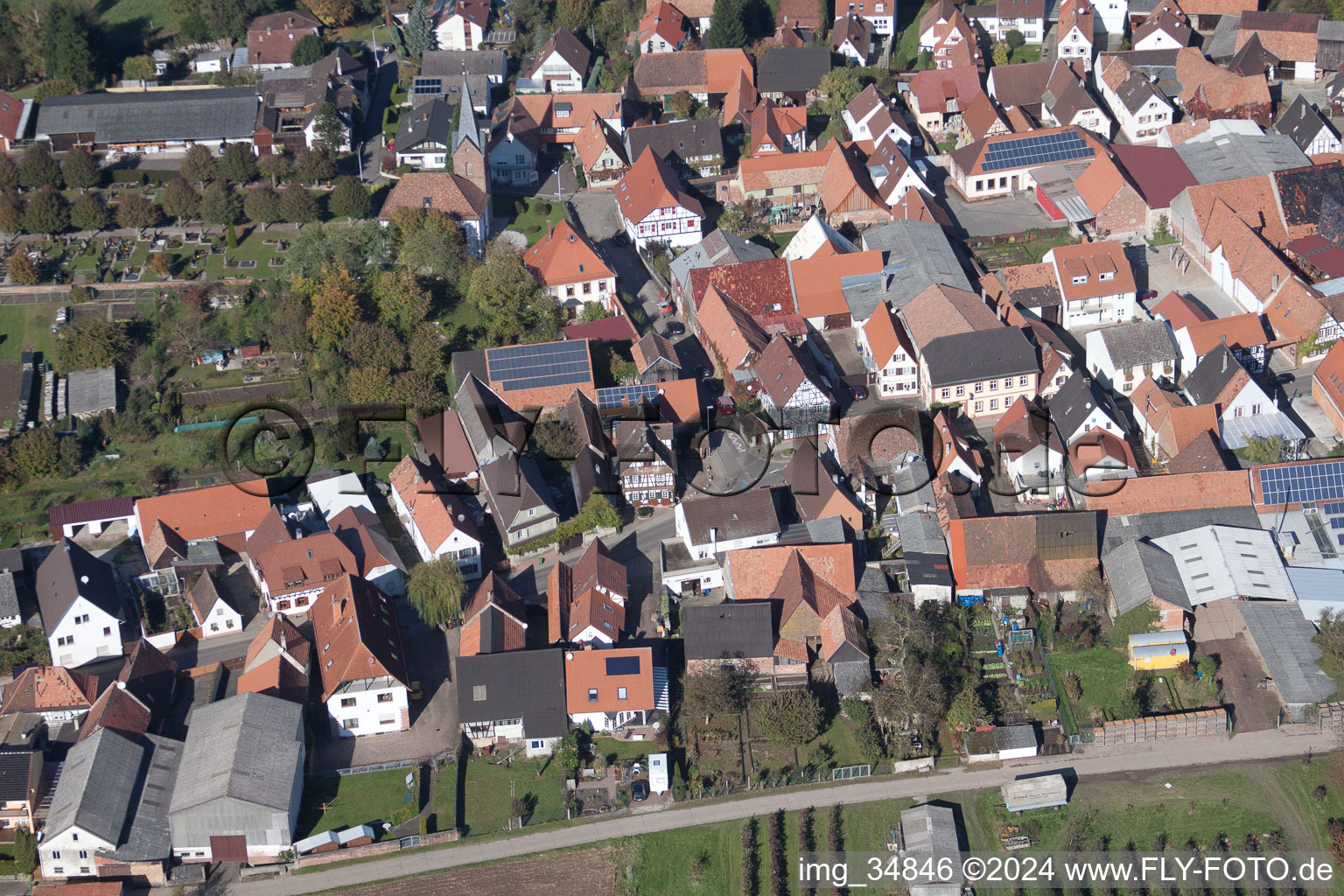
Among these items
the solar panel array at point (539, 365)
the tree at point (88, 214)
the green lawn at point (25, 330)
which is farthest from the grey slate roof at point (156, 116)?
the solar panel array at point (539, 365)

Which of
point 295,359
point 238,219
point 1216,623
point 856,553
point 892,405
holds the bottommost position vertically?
point 1216,623

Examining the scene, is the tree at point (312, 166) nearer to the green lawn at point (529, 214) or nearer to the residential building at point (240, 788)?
the green lawn at point (529, 214)

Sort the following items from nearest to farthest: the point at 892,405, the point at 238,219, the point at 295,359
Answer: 1. the point at 892,405
2. the point at 295,359
3. the point at 238,219

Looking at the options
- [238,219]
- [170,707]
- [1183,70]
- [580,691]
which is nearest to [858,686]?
[580,691]

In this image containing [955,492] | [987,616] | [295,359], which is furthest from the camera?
[295,359]

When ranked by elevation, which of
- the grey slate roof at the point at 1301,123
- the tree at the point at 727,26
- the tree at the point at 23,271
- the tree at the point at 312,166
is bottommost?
the tree at the point at 23,271

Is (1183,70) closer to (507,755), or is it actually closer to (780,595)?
(780,595)

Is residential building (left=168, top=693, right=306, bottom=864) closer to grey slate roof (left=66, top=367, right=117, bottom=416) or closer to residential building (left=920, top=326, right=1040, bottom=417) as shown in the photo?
grey slate roof (left=66, top=367, right=117, bottom=416)

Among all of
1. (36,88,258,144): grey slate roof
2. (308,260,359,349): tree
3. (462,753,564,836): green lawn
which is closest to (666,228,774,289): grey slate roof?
(308,260,359,349): tree

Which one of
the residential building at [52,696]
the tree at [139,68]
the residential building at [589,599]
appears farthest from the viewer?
the tree at [139,68]
